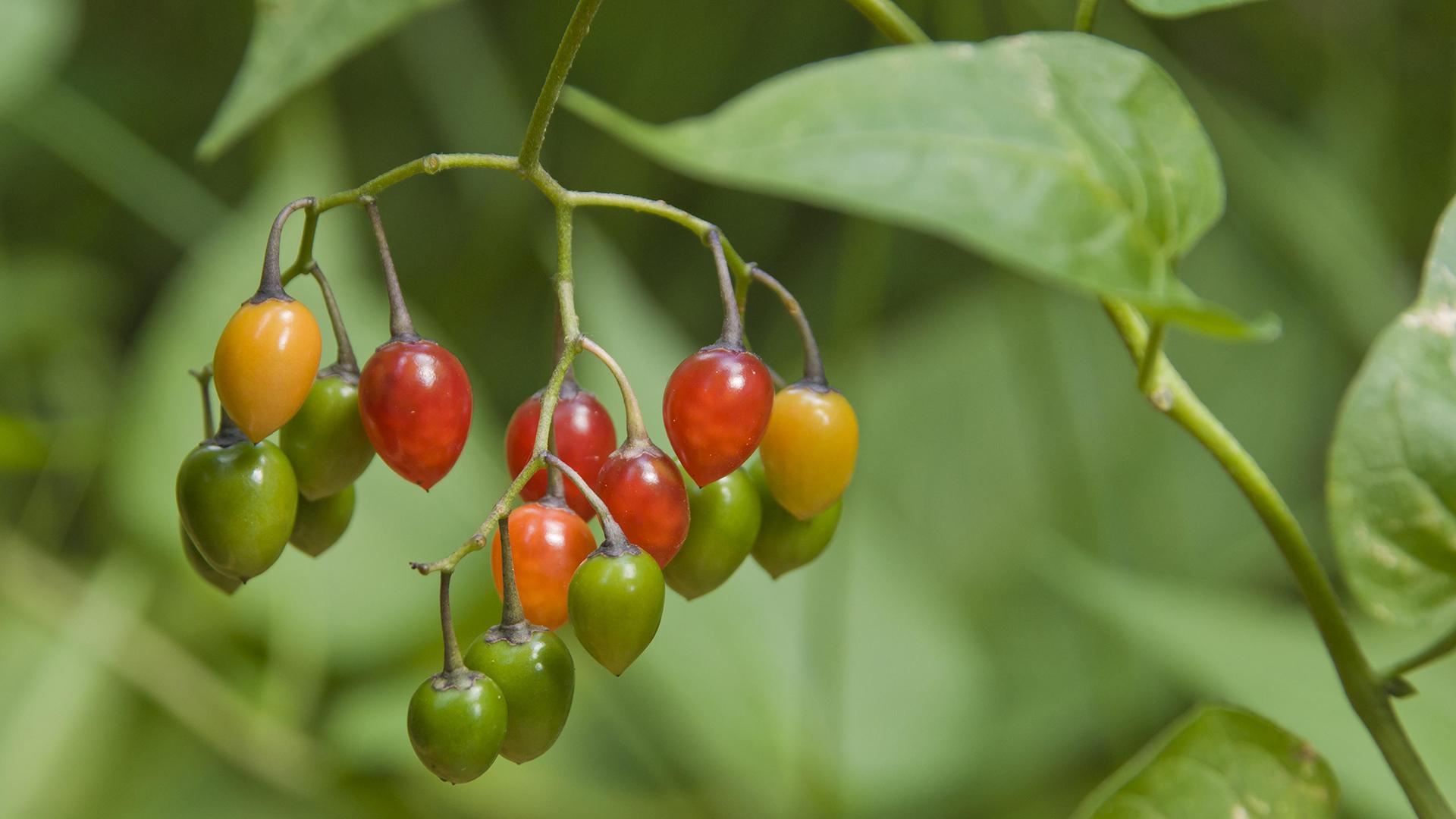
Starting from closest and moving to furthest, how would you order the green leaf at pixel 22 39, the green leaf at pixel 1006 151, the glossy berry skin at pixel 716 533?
1. the green leaf at pixel 1006 151
2. the glossy berry skin at pixel 716 533
3. the green leaf at pixel 22 39

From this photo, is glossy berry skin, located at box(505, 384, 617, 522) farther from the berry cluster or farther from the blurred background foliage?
the blurred background foliage

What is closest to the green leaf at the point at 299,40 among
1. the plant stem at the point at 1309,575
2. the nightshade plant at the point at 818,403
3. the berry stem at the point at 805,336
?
the nightshade plant at the point at 818,403

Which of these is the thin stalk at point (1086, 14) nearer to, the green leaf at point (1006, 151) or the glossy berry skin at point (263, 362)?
the green leaf at point (1006, 151)

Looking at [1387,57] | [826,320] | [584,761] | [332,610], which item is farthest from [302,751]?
[1387,57]

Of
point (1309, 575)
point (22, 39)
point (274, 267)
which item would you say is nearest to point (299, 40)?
point (274, 267)

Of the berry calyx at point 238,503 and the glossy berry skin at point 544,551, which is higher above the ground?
the berry calyx at point 238,503

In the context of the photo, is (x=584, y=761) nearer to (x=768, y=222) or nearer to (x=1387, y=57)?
(x=768, y=222)

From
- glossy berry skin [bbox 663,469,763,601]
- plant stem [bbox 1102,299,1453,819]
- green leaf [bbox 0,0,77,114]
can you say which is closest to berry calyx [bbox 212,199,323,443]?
glossy berry skin [bbox 663,469,763,601]

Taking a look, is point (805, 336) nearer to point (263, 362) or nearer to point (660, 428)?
point (263, 362)
